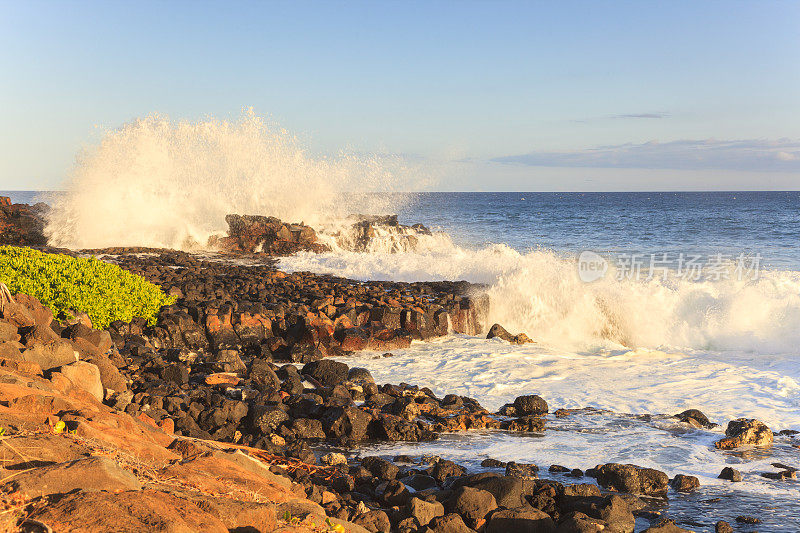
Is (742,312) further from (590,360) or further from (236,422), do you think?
(236,422)

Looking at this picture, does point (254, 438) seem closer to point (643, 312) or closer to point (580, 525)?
point (580, 525)

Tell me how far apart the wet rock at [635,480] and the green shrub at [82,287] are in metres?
7.91

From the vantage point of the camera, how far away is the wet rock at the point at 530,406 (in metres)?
8.16

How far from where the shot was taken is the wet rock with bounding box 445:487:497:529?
188 inches

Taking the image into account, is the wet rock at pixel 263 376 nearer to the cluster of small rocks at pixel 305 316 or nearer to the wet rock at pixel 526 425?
the cluster of small rocks at pixel 305 316

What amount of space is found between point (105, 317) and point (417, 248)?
21.9m

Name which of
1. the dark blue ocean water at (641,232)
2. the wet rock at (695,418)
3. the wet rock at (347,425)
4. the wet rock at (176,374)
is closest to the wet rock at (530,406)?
the wet rock at (695,418)

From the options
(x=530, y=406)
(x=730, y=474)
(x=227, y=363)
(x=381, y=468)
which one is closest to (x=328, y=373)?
(x=227, y=363)

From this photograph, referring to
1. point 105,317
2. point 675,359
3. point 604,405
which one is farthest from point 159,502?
point 675,359

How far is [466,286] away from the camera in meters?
16.2

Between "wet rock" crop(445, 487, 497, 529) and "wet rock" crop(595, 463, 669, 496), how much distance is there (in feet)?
4.93

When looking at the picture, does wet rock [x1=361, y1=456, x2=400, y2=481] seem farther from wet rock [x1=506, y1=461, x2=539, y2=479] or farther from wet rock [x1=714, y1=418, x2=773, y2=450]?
wet rock [x1=714, y1=418, x2=773, y2=450]

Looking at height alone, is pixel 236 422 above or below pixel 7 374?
below

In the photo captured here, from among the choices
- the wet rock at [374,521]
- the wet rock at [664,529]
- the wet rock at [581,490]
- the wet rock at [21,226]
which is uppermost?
the wet rock at [21,226]
